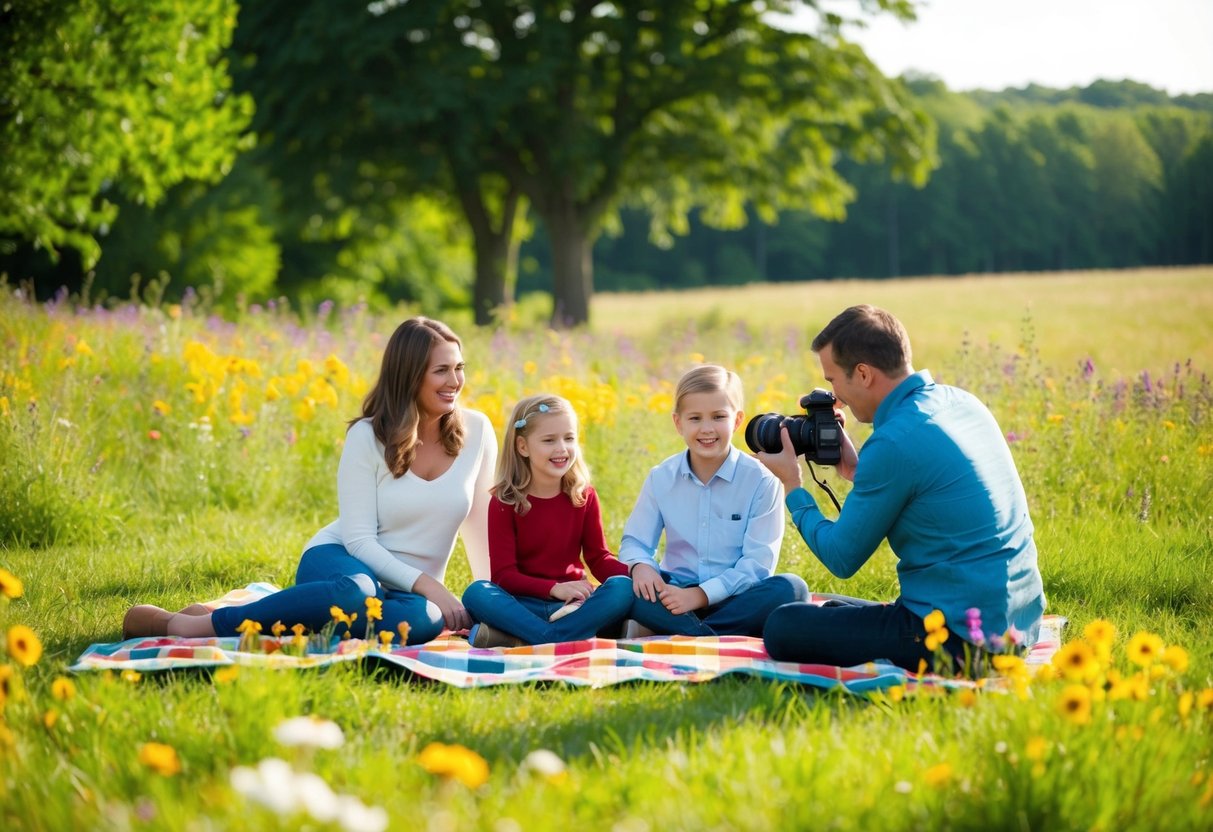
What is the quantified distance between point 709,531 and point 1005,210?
47.4 meters

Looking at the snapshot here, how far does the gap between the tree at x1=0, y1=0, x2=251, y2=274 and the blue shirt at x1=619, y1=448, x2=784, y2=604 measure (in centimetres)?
623

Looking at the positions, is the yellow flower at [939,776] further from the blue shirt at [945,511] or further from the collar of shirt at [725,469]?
the collar of shirt at [725,469]

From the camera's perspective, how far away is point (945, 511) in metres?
3.47

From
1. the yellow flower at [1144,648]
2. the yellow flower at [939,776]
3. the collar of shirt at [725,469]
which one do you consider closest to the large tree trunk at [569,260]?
the collar of shirt at [725,469]

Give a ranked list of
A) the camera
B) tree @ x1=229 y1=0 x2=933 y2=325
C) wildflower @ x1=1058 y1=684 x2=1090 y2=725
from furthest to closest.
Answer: tree @ x1=229 y1=0 x2=933 y2=325 → the camera → wildflower @ x1=1058 y1=684 x2=1090 y2=725

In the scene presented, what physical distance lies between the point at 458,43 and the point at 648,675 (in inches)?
629

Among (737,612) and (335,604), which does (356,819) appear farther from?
(737,612)

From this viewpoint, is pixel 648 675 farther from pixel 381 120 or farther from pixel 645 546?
pixel 381 120

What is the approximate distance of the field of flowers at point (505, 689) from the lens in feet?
7.54

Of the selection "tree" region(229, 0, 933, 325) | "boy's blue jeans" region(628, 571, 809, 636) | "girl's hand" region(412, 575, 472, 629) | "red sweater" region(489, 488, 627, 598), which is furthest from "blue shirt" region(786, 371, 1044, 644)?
"tree" region(229, 0, 933, 325)

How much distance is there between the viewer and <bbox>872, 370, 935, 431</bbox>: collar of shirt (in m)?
3.60

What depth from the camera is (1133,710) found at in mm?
2625

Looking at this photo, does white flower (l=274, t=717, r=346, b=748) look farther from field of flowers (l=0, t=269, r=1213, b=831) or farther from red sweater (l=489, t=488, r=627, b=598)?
red sweater (l=489, t=488, r=627, b=598)

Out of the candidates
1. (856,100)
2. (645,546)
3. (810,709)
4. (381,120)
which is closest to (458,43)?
(381,120)
